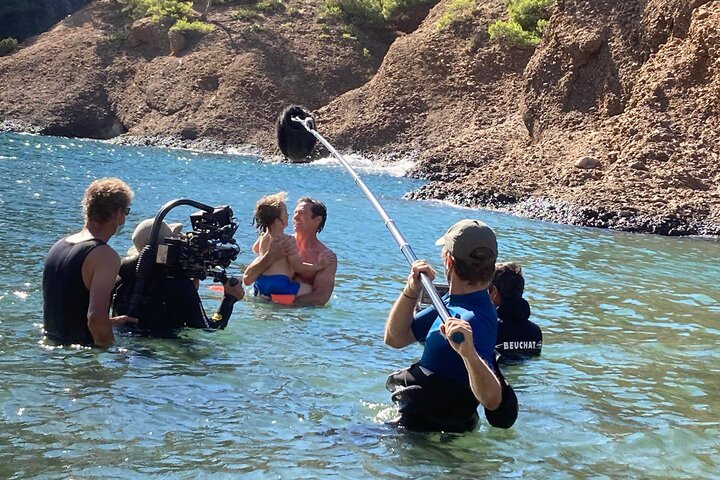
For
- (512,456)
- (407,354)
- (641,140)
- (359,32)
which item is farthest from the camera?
(359,32)

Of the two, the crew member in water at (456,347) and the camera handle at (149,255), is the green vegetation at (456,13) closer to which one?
the camera handle at (149,255)

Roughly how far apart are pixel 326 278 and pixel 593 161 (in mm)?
13098

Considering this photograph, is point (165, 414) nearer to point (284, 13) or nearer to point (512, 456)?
point (512, 456)

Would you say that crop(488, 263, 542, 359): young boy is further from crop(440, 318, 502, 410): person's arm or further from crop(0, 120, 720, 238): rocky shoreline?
crop(0, 120, 720, 238): rocky shoreline

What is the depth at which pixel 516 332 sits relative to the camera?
7906 millimetres

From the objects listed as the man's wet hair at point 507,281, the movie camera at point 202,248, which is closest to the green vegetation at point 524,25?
the man's wet hair at point 507,281

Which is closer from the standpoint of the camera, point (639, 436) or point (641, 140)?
point (639, 436)

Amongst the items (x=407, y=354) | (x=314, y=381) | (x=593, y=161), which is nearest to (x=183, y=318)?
(x=314, y=381)

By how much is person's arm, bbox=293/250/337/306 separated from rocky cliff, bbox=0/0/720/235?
10334 mm

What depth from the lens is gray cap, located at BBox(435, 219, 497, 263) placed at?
5125 millimetres

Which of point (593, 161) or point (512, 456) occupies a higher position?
point (593, 161)

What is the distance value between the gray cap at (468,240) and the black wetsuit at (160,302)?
9.29ft

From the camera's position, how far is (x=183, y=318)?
24.5 feet

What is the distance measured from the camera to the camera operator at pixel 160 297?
7.30m
